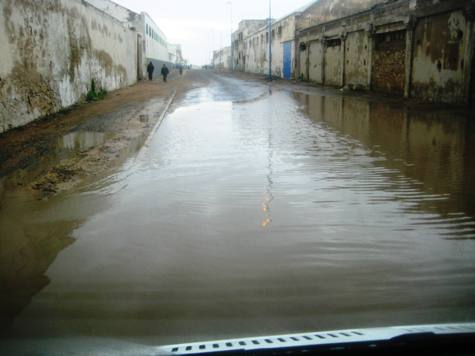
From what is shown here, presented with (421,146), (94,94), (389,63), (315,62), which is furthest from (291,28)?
(421,146)

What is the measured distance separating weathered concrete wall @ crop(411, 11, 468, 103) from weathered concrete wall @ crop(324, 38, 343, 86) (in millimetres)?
8880

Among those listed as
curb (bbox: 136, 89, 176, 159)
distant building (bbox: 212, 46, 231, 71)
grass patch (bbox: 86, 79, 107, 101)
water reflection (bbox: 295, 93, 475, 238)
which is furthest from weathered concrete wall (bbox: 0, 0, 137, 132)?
distant building (bbox: 212, 46, 231, 71)

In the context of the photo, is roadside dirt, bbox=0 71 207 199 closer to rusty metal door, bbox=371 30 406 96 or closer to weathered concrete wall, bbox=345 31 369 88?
rusty metal door, bbox=371 30 406 96

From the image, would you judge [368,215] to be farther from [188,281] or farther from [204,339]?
[204,339]

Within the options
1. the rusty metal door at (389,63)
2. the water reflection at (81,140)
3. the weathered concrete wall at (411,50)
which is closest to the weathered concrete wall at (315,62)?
the weathered concrete wall at (411,50)

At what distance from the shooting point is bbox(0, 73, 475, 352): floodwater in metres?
2.86

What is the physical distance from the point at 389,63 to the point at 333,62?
7.94 metres

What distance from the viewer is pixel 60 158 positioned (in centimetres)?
756

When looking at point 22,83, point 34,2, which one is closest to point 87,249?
point 22,83

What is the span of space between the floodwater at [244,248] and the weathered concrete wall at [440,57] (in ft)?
26.7

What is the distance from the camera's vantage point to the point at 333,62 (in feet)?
90.8

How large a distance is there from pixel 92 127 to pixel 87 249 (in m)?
7.69

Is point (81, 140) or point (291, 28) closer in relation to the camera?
point (81, 140)

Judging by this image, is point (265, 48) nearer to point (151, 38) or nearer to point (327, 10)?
point (151, 38)
